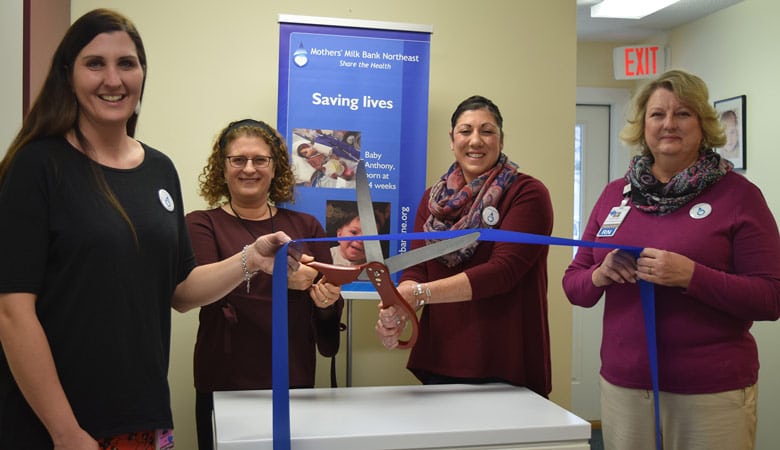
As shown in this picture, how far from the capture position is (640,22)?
192 inches

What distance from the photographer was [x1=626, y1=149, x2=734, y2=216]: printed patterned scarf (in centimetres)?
191

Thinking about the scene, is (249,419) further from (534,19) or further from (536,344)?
(534,19)

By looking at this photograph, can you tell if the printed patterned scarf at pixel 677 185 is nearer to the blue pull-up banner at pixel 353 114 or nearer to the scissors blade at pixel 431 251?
the scissors blade at pixel 431 251

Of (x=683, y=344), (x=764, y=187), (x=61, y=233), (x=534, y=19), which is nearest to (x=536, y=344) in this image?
(x=683, y=344)

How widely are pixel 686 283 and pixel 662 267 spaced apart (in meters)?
0.12

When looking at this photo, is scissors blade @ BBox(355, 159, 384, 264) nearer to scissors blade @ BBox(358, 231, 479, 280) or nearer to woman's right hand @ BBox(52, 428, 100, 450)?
scissors blade @ BBox(358, 231, 479, 280)

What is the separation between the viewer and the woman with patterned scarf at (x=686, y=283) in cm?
178

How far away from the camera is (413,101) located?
10.1ft

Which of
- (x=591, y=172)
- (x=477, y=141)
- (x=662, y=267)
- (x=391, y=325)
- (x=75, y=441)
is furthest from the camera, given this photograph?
(x=591, y=172)

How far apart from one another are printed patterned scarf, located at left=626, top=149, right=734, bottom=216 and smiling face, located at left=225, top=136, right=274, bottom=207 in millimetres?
1217

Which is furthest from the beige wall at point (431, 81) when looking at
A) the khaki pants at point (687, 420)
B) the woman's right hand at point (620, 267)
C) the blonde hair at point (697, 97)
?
the woman's right hand at point (620, 267)

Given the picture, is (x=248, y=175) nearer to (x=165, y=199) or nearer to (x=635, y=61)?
(x=165, y=199)

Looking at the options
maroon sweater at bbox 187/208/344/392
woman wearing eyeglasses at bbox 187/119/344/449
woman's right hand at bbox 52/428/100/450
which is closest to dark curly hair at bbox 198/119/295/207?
woman wearing eyeglasses at bbox 187/119/344/449

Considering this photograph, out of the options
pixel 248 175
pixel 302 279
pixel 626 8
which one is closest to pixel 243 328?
pixel 302 279
